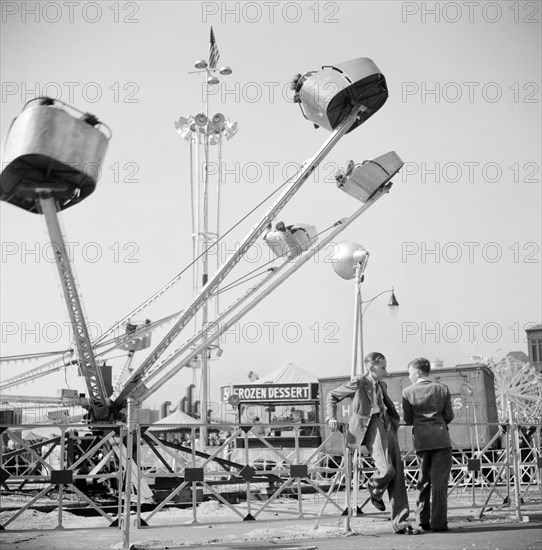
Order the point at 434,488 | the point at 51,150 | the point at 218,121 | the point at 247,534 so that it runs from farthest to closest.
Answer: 1. the point at 218,121
2. the point at 51,150
3. the point at 247,534
4. the point at 434,488

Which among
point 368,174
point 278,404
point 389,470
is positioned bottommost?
point 389,470

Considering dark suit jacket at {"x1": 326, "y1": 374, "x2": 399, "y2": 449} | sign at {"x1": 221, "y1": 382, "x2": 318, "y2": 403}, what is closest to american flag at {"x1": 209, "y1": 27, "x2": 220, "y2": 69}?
sign at {"x1": 221, "y1": 382, "x2": 318, "y2": 403}

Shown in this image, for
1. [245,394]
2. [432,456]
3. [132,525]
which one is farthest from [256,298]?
[245,394]

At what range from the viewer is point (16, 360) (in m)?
16.7

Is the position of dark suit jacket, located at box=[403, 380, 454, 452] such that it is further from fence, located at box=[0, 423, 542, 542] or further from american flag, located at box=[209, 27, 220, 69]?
american flag, located at box=[209, 27, 220, 69]

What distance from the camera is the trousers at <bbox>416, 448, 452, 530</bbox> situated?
27.1ft

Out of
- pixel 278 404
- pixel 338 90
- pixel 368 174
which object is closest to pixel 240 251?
pixel 368 174

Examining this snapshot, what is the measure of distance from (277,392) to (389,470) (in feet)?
77.6

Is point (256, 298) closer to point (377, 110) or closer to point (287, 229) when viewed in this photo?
point (287, 229)

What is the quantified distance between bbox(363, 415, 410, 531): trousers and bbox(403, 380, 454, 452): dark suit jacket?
0.31 metres

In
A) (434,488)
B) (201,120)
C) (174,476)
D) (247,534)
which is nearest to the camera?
(434,488)

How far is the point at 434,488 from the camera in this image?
8281mm

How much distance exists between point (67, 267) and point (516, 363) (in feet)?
180

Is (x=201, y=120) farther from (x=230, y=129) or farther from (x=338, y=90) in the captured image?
(x=338, y=90)
